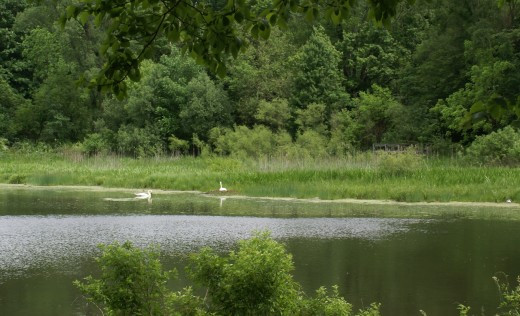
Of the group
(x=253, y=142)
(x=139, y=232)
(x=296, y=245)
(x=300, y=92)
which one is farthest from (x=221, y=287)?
(x=300, y=92)

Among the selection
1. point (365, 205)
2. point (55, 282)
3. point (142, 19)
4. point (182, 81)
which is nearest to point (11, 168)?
point (182, 81)

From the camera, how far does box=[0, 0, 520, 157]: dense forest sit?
3574 centimetres

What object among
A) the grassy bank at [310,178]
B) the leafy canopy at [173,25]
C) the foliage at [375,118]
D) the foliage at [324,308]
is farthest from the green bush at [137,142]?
the leafy canopy at [173,25]

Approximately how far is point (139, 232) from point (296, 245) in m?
3.66

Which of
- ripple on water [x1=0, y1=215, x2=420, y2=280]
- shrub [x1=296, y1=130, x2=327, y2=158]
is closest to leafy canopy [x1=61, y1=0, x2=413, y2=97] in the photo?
ripple on water [x1=0, y1=215, x2=420, y2=280]

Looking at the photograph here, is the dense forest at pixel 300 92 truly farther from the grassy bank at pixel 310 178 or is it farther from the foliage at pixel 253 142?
the grassy bank at pixel 310 178

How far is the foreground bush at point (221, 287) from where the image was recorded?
7.01 meters

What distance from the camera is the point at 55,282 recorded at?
39.1ft

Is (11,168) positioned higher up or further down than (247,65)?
further down

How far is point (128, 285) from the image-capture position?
7.21 metres

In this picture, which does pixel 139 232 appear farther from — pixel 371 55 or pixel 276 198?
pixel 371 55

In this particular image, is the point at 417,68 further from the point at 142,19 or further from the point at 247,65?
the point at 142,19

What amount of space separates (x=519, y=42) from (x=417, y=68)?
220 inches

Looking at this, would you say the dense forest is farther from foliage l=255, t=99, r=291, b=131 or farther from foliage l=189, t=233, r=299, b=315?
foliage l=189, t=233, r=299, b=315
